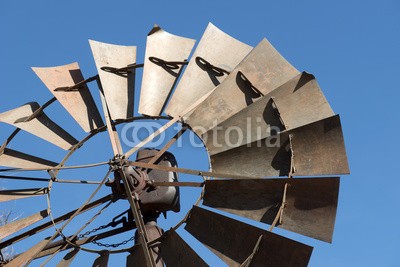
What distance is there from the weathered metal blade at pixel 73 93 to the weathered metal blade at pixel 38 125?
0.83 ft

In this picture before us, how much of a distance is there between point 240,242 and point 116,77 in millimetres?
2662

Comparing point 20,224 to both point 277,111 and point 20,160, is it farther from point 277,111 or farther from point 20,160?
point 277,111

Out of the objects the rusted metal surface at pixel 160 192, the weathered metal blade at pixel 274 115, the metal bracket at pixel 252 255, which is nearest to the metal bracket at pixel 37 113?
the rusted metal surface at pixel 160 192

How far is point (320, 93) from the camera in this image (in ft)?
35.0

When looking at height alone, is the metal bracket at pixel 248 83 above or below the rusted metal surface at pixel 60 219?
above

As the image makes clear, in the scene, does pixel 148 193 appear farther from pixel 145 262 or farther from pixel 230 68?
pixel 230 68

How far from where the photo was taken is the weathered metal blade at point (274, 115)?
10680 mm

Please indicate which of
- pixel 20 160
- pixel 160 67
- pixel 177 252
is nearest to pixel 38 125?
pixel 20 160

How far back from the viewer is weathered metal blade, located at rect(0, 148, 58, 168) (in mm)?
11453

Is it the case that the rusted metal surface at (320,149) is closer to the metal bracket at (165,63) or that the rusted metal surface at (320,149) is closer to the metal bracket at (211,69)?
the metal bracket at (211,69)

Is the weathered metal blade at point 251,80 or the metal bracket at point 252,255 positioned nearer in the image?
the metal bracket at point 252,255

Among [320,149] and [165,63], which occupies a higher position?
[165,63]

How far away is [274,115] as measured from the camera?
10.9 metres

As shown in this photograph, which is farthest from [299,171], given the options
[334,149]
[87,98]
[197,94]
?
[87,98]
